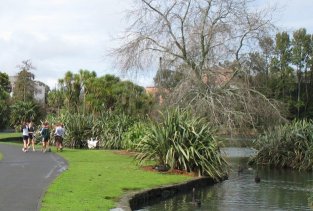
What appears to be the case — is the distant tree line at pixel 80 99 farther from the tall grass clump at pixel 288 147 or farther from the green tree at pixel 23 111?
the tall grass clump at pixel 288 147

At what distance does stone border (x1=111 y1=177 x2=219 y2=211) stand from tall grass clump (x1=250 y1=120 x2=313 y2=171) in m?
9.25

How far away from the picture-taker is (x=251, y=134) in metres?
26.4

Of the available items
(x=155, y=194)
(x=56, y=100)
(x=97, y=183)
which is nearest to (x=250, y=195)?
(x=155, y=194)

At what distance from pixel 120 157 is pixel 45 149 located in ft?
16.4

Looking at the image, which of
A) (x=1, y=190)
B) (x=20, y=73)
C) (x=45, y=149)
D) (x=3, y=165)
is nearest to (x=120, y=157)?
(x=45, y=149)

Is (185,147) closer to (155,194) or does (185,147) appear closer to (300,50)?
(155,194)

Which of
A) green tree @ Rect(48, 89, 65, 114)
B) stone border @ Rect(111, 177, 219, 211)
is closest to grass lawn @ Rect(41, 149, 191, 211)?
stone border @ Rect(111, 177, 219, 211)

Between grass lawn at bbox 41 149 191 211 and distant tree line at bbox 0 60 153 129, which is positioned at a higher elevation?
distant tree line at bbox 0 60 153 129

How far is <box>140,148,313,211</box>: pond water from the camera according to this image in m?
14.8

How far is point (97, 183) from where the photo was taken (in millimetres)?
14875

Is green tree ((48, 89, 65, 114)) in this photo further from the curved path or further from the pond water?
the pond water

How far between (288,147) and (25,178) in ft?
53.6

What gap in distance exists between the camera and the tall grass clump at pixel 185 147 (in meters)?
19.2

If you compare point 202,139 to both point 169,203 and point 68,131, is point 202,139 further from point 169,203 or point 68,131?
point 68,131
